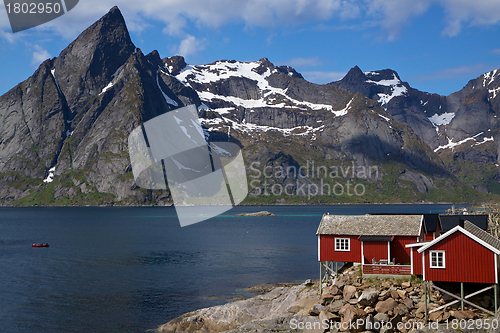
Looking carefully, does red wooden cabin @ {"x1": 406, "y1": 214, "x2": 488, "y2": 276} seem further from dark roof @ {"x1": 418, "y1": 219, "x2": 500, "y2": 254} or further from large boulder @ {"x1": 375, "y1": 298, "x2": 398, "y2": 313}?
large boulder @ {"x1": 375, "y1": 298, "x2": 398, "y2": 313}

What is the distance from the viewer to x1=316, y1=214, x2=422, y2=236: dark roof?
147 ft

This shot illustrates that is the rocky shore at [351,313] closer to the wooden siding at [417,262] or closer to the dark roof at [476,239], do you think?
the wooden siding at [417,262]

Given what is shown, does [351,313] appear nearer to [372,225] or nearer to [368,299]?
[368,299]

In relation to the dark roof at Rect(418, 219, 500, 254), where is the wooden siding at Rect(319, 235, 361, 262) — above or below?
below

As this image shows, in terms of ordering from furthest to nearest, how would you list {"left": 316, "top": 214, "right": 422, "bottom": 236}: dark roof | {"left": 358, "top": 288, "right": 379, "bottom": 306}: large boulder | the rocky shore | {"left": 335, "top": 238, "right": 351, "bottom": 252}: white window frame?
{"left": 335, "top": 238, "right": 351, "bottom": 252}: white window frame → {"left": 316, "top": 214, "right": 422, "bottom": 236}: dark roof → {"left": 358, "top": 288, "right": 379, "bottom": 306}: large boulder → the rocky shore

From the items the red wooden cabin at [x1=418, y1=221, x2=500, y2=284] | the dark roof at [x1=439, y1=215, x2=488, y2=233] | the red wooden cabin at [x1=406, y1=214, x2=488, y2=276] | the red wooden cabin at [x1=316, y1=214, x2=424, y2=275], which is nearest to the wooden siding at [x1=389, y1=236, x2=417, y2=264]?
the red wooden cabin at [x1=316, y1=214, x2=424, y2=275]

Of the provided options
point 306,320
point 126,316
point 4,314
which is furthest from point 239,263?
point 306,320

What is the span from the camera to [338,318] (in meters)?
34.8

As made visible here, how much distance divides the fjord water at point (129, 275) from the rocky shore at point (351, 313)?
8.49 meters

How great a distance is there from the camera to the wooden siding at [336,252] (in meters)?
46.0

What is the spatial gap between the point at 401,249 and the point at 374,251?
8.94ft

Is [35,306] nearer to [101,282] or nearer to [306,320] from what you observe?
[101,282]

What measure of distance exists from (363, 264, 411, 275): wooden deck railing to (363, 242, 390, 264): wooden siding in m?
2.98

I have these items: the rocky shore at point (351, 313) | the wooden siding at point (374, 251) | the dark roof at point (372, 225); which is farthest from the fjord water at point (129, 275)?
the wooden siding at point (374, 251)
